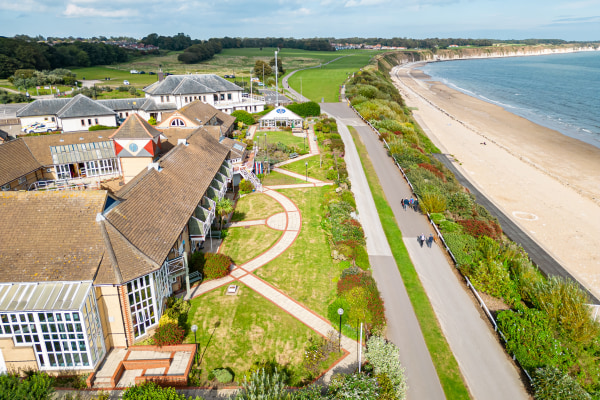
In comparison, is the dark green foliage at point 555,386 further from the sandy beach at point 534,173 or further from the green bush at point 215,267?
the green bush at point 215,267

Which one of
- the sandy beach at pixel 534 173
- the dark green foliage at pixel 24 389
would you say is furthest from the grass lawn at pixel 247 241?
the sandy beach at pixel 534 173

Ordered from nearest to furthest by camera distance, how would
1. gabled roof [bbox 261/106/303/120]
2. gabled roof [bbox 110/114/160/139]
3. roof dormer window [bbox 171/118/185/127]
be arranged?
gabled roof [bbox 110/114/160/139]
roof dormer window [bbox 171/118/185/127]
gabled roof [bbox 261/106/303/120]

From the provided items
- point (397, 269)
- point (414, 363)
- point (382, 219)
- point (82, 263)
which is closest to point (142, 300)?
point (82, 263)

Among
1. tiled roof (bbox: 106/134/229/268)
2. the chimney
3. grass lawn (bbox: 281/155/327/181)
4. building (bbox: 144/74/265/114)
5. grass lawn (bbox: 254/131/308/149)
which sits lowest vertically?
grass lawn (bbox: 281/155/327/181)

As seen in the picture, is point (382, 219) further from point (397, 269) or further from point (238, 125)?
point (238, 125)

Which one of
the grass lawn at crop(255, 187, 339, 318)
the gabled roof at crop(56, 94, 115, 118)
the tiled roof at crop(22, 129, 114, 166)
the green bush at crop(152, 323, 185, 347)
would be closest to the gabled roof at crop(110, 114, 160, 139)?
the tiled roof at crop(22, 129, 114, 166)

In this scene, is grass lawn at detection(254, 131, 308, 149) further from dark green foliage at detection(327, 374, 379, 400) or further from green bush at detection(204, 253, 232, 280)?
dark green foliage at detection(327, 374, 379, 400)
